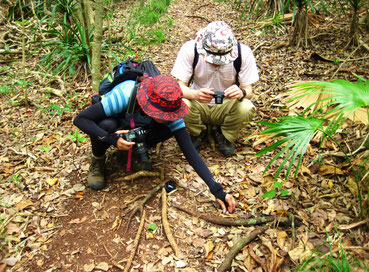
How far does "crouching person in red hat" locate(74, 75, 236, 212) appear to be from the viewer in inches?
82.6

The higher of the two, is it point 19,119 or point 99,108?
point 99,108

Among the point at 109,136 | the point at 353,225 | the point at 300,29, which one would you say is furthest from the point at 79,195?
the point at 300,29

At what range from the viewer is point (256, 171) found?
9.53ft

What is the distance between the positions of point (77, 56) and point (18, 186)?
2449mm

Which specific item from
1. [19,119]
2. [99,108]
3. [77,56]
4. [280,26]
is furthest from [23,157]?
[280,26]

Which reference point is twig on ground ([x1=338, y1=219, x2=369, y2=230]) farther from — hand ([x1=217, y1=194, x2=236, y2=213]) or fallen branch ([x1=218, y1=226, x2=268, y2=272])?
hand ([x1=217, y1=194, x2=236, y2=213])

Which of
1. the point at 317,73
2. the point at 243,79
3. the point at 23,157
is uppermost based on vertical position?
the point at 243,79

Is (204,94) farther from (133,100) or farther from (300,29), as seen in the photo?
(300,29)

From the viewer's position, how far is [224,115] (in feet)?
10.2

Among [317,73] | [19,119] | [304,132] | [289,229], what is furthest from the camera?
[317,73]

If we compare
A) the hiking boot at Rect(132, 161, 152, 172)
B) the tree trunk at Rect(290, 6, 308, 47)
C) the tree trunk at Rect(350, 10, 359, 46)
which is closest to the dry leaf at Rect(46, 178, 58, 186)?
the hiking boot at Rect(132, 161, 152, 172)

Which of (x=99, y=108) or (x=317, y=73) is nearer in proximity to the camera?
(x=99, y=108)

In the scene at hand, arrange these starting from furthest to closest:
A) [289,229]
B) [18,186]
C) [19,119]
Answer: [19,119], [18,186], [289,229]

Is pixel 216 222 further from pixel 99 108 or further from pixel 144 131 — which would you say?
pixel 99 108
